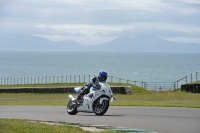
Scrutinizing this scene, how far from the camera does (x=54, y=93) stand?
47.3 meters

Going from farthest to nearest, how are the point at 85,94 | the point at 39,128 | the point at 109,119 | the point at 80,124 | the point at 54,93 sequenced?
the point at 54,93
the point at 85,94
the point at 109,119
the point at 80,124
the point at 39,128

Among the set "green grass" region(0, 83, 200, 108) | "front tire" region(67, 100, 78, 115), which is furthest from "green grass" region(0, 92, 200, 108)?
"front tire" region(67, 100, 78, 115)

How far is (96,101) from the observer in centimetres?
2028

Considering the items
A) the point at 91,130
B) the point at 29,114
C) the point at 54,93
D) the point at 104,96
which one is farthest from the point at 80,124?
the point at 54,93

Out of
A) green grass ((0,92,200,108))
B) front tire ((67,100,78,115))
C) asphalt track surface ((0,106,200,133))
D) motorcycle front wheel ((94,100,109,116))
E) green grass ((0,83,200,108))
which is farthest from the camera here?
green grass ((0,83,200,108))

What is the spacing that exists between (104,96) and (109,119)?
1338 mm

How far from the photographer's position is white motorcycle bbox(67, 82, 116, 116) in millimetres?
19984

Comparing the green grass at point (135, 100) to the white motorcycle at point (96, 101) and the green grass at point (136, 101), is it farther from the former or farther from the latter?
the white motorcycle at point (96, 101)

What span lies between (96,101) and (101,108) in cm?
32

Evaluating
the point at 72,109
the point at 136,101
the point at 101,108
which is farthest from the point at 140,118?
the point at 136,101

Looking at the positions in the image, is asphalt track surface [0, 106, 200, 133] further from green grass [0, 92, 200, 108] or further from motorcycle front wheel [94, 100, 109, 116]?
green grass [0, 92, 200, 108]

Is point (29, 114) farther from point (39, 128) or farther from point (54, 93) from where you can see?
point (54, 93)

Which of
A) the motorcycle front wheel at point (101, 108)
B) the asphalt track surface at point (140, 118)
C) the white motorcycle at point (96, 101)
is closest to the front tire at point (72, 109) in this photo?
the white motorcycle at point (96, 101)

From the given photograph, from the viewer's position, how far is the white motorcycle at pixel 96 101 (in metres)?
20.0
